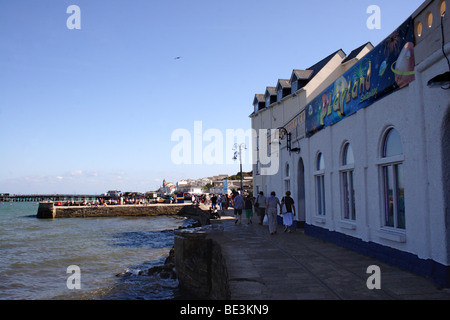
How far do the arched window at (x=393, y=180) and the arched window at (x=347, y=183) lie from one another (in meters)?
1.79

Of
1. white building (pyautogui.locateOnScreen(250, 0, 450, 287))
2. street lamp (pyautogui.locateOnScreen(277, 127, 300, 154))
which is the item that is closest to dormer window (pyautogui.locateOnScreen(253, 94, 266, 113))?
street lamp (pyautogui.locateOnScreen(277, 127, 300, 154))

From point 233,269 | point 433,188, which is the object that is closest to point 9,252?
point 233,269

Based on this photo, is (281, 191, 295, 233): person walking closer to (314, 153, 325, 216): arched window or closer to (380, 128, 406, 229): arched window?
(314, 153, 325, 216): arched window

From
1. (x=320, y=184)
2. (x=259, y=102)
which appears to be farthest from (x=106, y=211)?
Answer: (x=320, y=184)

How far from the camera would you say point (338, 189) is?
37.2ft

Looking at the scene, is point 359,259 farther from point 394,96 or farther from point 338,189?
point 394,96

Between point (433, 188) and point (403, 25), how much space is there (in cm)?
319

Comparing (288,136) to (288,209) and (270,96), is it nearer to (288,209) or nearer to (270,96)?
(288,209)

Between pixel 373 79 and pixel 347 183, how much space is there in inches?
130

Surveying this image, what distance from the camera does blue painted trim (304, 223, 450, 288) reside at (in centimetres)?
616

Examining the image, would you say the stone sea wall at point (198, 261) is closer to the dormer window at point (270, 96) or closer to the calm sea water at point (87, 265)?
the calm sea water at point (87, 265)

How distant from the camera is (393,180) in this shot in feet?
26.6

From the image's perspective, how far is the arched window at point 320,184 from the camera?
42.8ft

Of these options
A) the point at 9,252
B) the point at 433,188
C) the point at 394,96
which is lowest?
the point at 9,252
